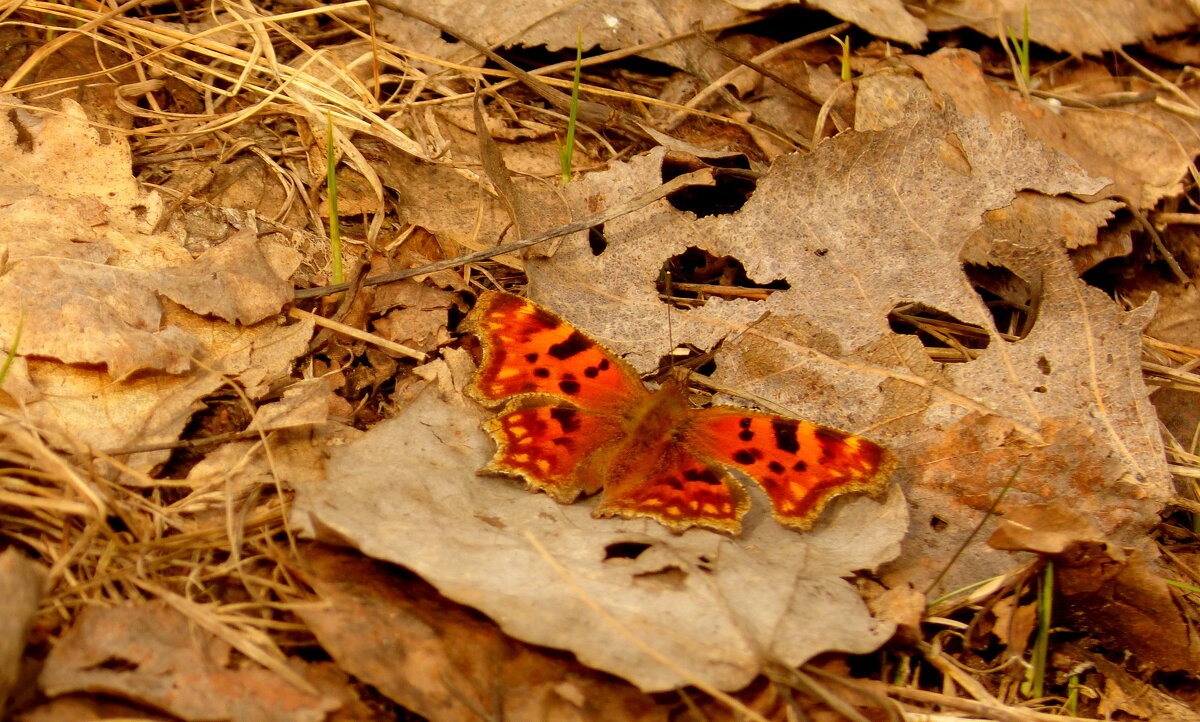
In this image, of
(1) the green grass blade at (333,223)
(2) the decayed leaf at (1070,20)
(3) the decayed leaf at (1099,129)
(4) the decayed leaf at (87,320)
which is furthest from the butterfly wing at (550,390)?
(2) the decayed leaf at (1070,20)

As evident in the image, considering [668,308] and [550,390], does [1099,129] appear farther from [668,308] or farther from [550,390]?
[550,390]

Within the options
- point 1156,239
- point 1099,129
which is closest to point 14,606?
point 1156,239

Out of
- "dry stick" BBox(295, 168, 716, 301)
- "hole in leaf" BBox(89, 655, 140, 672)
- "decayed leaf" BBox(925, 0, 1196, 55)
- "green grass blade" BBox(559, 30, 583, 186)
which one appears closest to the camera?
"hole in leaf" BBox(89, 655, 140, 672)

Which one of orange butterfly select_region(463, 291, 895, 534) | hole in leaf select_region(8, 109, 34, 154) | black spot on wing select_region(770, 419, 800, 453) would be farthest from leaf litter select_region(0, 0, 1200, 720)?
black spot on wing select_region(770, 419, 800, 453)

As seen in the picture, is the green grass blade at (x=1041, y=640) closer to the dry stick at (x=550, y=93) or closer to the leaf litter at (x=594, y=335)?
the leaf litter at (x=594, y=335)

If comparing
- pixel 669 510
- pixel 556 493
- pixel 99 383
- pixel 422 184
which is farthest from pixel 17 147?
pixel 669 510

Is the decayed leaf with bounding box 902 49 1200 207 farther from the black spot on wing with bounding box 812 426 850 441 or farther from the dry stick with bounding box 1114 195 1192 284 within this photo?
the black spot on wing with bounding box 812 426 850 441
